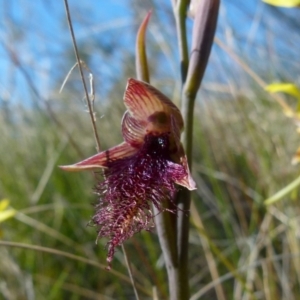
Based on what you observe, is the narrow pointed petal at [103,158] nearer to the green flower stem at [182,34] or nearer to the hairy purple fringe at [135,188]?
the hairy purple fringe at [135,188]

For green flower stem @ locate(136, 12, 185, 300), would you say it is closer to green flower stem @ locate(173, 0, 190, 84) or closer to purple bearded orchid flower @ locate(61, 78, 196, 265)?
purple bearded orchid flower @ locate(61, 78, 196, 265)

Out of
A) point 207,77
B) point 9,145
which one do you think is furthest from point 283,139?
point 9,145

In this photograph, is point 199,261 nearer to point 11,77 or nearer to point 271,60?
point 271,60

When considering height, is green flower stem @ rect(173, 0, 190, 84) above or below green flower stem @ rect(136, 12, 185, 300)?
above

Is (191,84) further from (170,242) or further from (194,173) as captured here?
(194,173)

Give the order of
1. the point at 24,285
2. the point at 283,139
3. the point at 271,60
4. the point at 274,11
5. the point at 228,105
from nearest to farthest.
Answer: the point at 24,285 → the point at 283,139 → the point at 271,60 → the point at 228,105 → the point at 274,11

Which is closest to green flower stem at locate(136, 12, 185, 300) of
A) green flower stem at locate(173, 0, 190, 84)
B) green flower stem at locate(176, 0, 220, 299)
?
green flower stem at locate(176, 0, 220, 299)
